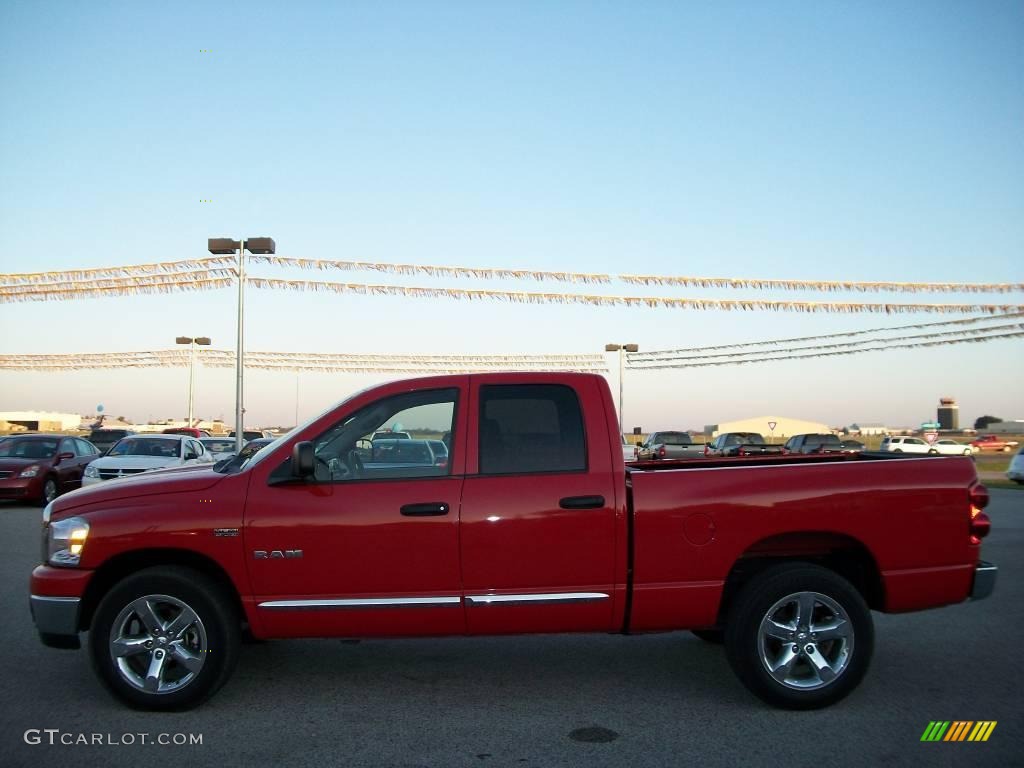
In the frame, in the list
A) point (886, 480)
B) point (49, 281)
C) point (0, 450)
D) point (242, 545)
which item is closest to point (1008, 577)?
point (886, 480)

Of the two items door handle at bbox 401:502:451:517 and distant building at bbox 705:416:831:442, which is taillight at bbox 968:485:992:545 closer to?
door handle at bbox 401:502:451:517

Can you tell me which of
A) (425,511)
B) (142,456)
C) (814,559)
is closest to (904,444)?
(142,456)

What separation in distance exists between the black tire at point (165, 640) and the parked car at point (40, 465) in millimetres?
15484

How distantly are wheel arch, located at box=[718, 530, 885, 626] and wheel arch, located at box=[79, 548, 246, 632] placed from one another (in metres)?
2.93

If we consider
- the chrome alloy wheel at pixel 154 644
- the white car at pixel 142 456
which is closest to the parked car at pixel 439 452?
the chrome alloy wheel at pixel 154 644

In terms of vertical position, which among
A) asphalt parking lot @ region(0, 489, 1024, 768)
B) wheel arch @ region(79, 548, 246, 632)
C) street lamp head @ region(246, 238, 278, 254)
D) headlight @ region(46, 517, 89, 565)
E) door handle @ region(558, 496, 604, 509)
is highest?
street lamp head @ region(246, 238, 278, 254)

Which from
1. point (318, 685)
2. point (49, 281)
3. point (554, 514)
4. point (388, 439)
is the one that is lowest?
point (318, 685)

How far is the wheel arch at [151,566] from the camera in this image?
17.4ft

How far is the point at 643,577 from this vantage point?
5.23 m

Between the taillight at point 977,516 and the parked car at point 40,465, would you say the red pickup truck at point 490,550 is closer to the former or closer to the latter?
the taillight at point 977,516

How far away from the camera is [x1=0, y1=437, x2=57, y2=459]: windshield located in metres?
19.8

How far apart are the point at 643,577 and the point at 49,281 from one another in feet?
94.7

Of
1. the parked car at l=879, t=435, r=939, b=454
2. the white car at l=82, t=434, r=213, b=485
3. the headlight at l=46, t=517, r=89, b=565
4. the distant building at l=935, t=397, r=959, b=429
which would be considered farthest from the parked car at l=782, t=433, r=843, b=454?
the distant building at l=935, t=397, r=959, b=429

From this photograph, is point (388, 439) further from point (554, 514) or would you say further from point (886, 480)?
point (886, 480)
